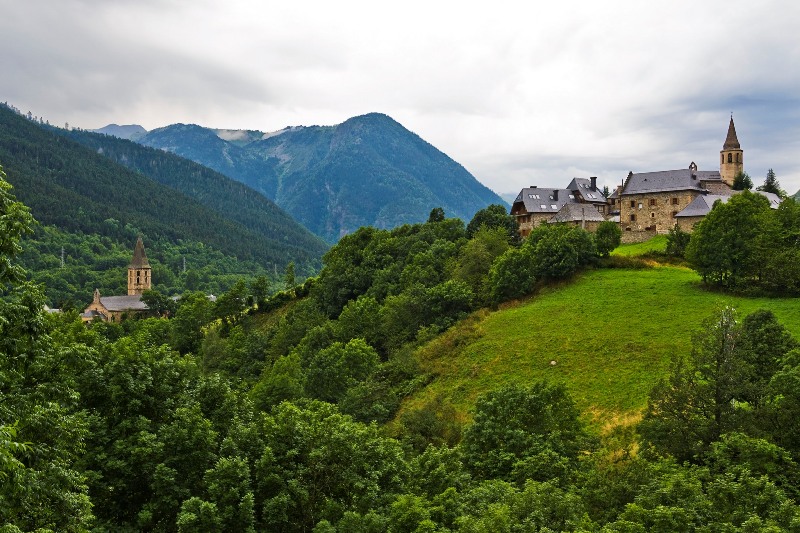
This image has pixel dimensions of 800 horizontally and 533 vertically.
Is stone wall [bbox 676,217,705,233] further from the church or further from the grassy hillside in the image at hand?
the church

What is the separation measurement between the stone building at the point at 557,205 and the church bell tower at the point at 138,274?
344 feet

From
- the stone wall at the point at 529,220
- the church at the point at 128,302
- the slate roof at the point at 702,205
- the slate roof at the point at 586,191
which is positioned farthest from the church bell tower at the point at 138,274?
the slate roof at the point at 702,205

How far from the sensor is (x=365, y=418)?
51688 millimetres

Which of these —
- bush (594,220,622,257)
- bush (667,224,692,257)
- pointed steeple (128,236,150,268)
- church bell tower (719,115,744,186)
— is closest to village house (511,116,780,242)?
church bell tower (719,115,744,186)

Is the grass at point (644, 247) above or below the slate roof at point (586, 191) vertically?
Answer: below

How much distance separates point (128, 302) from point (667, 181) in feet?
374

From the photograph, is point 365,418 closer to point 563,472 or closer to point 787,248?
point 563,472

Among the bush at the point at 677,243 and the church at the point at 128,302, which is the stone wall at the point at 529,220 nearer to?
the bush at the point at 677,243

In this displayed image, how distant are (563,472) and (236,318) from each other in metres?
78.7

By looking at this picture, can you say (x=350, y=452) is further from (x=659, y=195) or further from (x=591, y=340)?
(x=659, y=195)

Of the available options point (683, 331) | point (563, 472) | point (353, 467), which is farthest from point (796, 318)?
point (353, 467)

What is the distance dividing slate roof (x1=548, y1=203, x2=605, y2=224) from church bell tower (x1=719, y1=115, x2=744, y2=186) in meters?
22.2

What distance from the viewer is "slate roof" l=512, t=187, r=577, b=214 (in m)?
94.4

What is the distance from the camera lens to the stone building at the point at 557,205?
89875 mm
